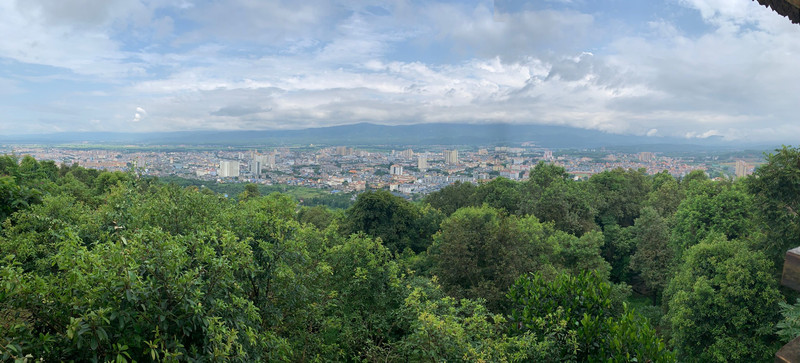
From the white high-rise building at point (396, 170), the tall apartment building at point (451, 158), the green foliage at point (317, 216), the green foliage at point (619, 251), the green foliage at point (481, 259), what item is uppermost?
the tall apartment building at point (451, 158)

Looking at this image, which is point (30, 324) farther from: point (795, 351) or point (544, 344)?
point (544, 344)

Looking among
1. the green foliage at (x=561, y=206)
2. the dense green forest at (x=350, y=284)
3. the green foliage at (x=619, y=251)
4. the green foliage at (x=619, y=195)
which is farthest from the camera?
the green foliage at (x=619, y=195)

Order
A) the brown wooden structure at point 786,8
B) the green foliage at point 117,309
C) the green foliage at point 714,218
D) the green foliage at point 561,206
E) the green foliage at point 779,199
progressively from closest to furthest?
the brown wooden structure at point 786,8 → the green foliage at point 117,309 → the green foliage at point 779,199 → the green foliage at point 714,218 → the green foliage at point 561,206

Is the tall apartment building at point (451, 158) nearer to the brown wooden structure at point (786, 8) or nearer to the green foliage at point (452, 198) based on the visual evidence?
the green foliage at point (452, 198)

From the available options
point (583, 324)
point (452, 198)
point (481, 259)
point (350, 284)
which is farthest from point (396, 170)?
point (583, 324)

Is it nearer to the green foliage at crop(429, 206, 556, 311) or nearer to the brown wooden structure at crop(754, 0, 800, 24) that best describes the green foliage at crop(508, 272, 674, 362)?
the brown wooden structure at crop(754, 0, 800, 24)

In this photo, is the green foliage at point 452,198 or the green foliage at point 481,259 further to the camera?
the green foliage at point 452,198

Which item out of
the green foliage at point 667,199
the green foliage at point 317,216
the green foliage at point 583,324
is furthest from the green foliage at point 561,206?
the green foliage at point 583,324

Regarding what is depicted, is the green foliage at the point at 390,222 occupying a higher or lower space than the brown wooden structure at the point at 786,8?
lower
